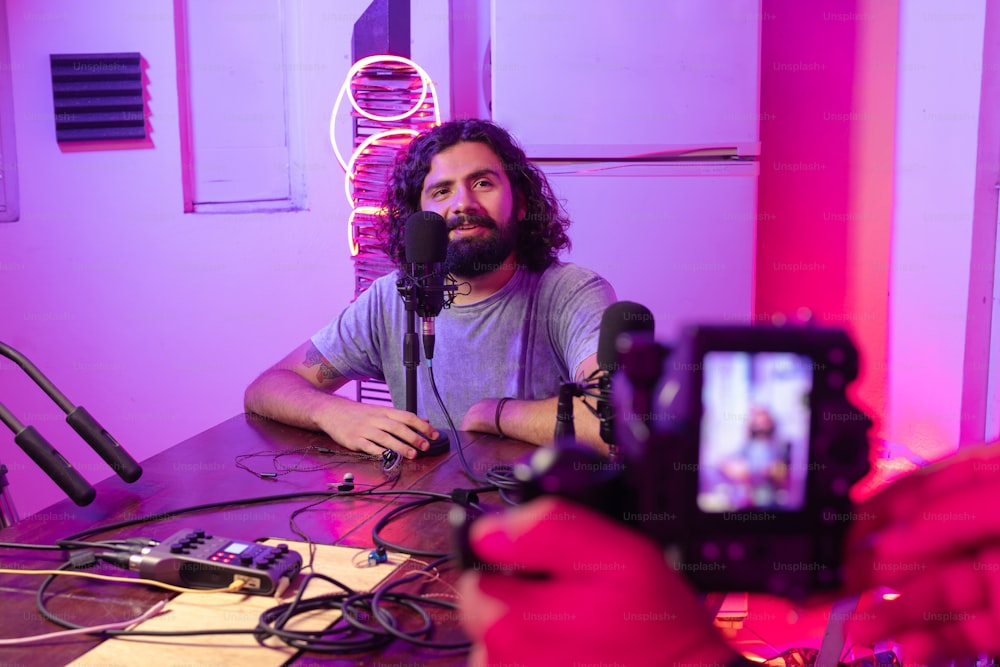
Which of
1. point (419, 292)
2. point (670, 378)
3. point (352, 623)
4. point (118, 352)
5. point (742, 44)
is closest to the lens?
point (670, 378)

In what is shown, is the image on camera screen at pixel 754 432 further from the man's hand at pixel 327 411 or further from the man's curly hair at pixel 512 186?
the man's curly hair at pixel 512 186

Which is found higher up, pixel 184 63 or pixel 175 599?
pixel 184 63

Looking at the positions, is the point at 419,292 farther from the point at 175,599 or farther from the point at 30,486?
the point at 30,486

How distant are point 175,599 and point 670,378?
2.28 feet

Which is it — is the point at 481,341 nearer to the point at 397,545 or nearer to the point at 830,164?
the point at 397,545

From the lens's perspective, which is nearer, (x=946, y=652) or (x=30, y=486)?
(x=946, y=652)

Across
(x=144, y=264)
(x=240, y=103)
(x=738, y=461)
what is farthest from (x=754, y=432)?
(x=144, y=264)

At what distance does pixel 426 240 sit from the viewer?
1453 mm

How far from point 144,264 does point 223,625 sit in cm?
266

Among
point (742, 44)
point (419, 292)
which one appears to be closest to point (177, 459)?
point (419, 292)

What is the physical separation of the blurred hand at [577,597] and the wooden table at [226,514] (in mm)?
302

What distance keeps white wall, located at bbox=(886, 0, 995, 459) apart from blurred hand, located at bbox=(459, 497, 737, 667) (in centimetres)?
196

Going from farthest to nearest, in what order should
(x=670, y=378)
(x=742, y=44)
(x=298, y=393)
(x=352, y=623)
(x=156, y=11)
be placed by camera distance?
1. (x=156, y=11)
2. (x=742, y=44)
3. (x=298, y=393)
4. (x=352, y=623)
5. (x=670, y=378)

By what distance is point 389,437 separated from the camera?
5.09ft
